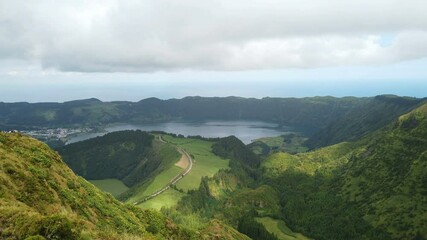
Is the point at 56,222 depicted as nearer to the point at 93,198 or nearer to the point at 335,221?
the point at 93,198

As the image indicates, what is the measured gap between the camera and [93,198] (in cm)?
6400

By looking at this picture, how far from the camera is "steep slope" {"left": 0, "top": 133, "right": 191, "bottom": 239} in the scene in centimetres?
2738

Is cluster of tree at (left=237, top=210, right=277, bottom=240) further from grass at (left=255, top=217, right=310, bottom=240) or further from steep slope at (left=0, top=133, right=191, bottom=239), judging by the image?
A: steep slope at (left=0, top=133, right=191, bottom=239)

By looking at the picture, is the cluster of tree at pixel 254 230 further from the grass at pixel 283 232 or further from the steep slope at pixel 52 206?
the steep slope at pixel 52 206

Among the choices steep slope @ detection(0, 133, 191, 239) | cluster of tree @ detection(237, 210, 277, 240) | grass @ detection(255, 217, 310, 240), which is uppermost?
steep slope @ detection(0, 133, 191, 239)

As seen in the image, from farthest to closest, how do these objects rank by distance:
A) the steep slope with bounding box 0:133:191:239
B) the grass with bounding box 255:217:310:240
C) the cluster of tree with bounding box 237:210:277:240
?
1. the grass with bounding box 255:217:310:240
2. the cluster of tree with bounding box 237:210:277:240
3. the steep slope with bounding box 0:133:191:239

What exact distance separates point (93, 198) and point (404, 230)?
158597 mm

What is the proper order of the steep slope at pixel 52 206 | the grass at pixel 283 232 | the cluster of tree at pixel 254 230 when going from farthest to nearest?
the grass at pixel 283 232 < the cluster of tree at pixel 254 230 < the steep slope at pixel 52 206

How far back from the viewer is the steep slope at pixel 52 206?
27.4 m

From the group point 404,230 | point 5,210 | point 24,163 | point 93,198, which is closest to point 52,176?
point 24,163

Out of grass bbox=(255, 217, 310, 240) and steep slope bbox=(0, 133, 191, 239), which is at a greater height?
steep slope bbox=(0, 133, 191, 239)

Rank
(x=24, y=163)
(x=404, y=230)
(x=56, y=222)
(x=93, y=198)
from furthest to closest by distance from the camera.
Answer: (x=404, y=230), (x=93, y=198), (x=24, y=163), (x=56, y=222)

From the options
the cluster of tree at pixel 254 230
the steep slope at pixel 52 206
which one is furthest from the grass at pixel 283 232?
the steep slope at pixel 52 206

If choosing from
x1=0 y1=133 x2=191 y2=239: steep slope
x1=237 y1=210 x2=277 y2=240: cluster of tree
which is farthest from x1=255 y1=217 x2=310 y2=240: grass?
x1=0 y1=133 x2=191 y2=239: steep slope
